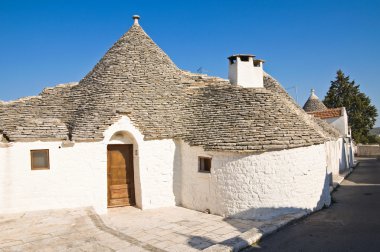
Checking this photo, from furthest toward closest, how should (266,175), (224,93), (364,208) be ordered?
(224,93) → (364,208) → (266,175)

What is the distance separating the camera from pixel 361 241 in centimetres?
717

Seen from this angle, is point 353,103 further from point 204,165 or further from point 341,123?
point 204,165

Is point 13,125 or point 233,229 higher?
point 13,125

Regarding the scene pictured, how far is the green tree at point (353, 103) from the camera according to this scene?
4119 centimetres

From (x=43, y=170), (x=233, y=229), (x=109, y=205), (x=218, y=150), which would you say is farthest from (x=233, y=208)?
(x=43, y=170)

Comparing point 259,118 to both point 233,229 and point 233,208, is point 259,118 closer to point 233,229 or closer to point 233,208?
point 233,208

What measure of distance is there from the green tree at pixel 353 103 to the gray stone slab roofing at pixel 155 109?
3453 cm

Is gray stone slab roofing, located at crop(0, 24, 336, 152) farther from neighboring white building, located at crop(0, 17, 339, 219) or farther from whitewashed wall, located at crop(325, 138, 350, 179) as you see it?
whitewashed wall, located at crop(325, 138, 350, 179)

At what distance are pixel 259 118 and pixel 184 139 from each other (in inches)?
113

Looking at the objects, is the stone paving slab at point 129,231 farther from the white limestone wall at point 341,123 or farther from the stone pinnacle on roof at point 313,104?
the stone pinnacle on roof at point 313,104

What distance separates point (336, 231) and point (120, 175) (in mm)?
7427

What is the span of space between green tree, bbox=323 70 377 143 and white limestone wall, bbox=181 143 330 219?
119 ft

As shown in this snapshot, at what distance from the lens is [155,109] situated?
461 inches

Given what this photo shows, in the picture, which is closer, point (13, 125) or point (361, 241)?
point (361, 241)
